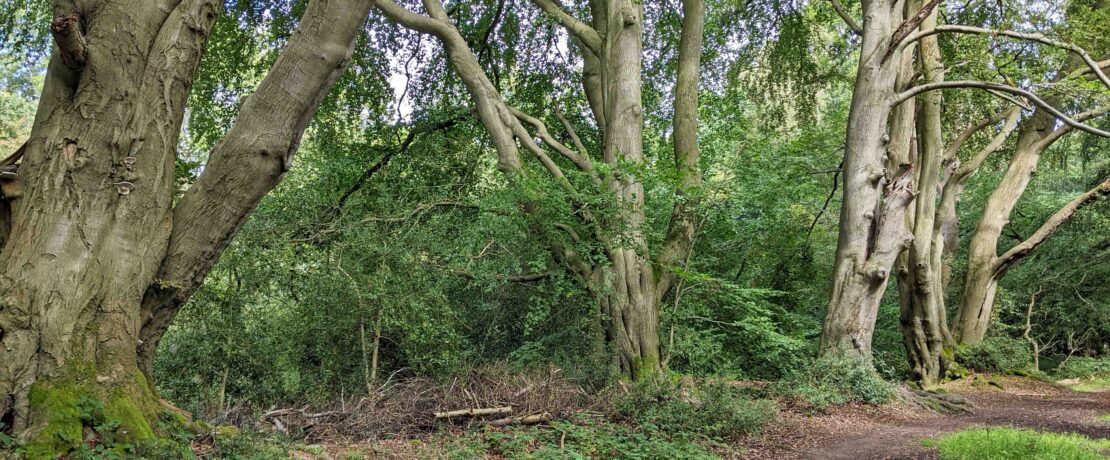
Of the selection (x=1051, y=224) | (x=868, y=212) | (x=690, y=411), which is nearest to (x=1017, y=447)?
(x=690, y=411)

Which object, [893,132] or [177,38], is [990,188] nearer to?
[893,132]

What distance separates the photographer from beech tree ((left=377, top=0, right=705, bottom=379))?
8.82m

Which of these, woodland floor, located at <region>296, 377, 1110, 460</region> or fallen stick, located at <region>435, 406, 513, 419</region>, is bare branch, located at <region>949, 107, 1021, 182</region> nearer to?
woodland floor, located at <region>296, 377, 1110, 460</region>

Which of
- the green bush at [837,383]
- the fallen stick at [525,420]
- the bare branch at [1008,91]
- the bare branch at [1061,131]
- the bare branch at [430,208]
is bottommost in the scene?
the fallen stick at [525,420]

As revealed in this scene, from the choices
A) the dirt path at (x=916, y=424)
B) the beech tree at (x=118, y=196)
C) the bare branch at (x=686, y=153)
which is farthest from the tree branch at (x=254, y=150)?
the bare branch at (x=686, y=153)

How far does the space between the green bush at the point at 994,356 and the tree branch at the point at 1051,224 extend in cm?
152

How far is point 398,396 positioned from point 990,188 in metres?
17.7

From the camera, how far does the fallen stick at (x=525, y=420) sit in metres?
6.68

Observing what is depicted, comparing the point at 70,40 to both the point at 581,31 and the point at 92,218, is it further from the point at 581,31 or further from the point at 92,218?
the point at 581,31

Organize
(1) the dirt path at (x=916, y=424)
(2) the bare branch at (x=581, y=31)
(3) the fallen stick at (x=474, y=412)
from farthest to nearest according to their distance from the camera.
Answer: (2) the bare branch at (x=581, y=31), (1) the dirt path at (x=916, y=424), (3) the fallen stick at (x=474, y=412)

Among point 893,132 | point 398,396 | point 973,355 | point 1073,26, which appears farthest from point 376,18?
point 973,355

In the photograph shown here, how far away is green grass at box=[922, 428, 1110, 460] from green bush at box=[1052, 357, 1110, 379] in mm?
11336

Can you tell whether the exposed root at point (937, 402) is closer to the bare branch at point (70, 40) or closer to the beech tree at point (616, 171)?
the beech tree at point (616, 171)

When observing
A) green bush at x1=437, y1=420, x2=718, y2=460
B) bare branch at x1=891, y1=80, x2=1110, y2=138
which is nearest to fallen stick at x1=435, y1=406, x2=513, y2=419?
green bush at x1=437, y1=420, x2=718, y2=460
